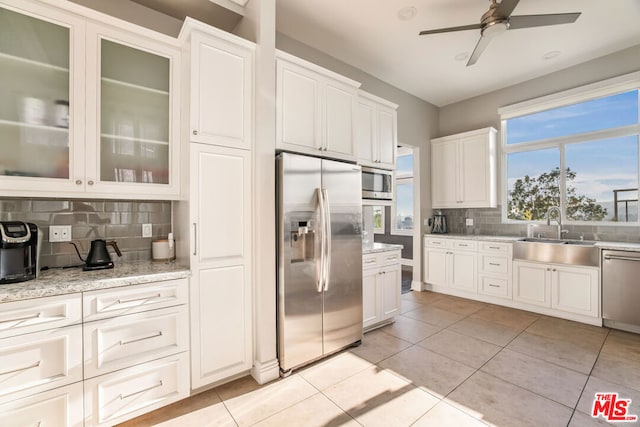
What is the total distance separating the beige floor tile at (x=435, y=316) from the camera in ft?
11.1

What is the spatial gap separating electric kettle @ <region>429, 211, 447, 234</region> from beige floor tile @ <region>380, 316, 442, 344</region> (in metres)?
1.94

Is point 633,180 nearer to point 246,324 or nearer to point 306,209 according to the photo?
point 306,209

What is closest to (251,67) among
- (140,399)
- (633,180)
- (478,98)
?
(140,399)

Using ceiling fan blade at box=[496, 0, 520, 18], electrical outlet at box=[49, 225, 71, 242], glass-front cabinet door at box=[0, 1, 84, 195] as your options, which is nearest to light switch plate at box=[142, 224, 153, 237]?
electrical outlet at box=[49, 225, 71, 242]

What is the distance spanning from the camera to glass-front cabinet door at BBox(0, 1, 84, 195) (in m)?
1.70

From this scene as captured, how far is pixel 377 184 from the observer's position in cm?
340

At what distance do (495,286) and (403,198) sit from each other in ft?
9.85

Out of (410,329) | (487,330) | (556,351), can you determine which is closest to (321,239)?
(410,329)

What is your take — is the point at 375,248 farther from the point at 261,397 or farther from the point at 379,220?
the point at 379,220

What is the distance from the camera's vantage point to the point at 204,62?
202 centimetres

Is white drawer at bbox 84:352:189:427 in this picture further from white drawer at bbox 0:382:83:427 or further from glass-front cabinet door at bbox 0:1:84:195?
glass-front cabinet door at bbox 0:1:84:195

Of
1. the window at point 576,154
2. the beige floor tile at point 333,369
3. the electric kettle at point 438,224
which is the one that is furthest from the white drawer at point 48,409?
the window at point 576,154

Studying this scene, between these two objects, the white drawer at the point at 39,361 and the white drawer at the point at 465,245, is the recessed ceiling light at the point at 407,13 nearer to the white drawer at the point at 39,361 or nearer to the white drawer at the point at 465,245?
the white drawer at the point at 465,245

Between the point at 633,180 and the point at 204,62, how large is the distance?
4.93 meters
